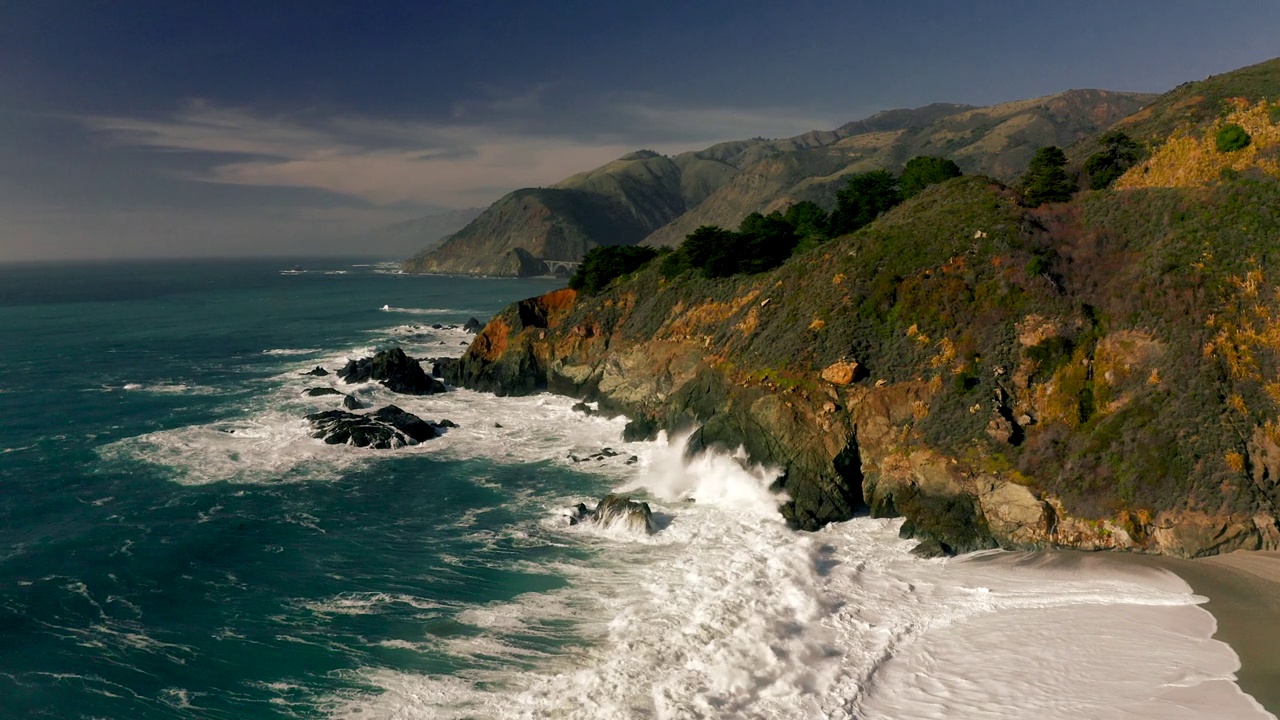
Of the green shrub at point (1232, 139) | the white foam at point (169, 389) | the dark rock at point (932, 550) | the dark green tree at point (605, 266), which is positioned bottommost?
the dark rock at point (932, 550)

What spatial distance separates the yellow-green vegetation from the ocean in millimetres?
30271

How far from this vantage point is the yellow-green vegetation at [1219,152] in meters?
41.7

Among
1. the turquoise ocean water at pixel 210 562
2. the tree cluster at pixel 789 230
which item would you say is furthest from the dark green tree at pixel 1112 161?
the turquoise ocean water at pixel 210 562

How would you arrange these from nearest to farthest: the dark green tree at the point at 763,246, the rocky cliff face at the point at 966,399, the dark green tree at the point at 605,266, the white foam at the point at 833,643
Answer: the white foam at the point at 833,643 → the rocky cliff face at the point at 966,399 → the dark green tree at the point at 763,246 → the dark green tree at the point at 605,266

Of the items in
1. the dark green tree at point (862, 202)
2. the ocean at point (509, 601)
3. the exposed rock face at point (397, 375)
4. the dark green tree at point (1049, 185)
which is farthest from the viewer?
the exposed rock face at point (397, 375)

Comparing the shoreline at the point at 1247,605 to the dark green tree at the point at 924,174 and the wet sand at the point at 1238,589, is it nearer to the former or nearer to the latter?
the wet sand at the point at 1238,589

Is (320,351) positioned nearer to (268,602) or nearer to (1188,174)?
(268,602)

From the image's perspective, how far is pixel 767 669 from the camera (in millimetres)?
21594

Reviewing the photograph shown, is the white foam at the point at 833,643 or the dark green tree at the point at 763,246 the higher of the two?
the dark green tree at the point at 763,246

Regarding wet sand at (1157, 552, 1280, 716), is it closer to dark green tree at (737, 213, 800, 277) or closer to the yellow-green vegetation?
the yellow-green vegetation

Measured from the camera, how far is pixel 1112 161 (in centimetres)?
5400

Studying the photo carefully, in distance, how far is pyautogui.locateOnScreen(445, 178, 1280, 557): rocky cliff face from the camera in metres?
28.8

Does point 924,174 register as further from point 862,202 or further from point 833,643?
point 833,643

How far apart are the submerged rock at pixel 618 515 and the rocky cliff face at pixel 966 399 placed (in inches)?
279
